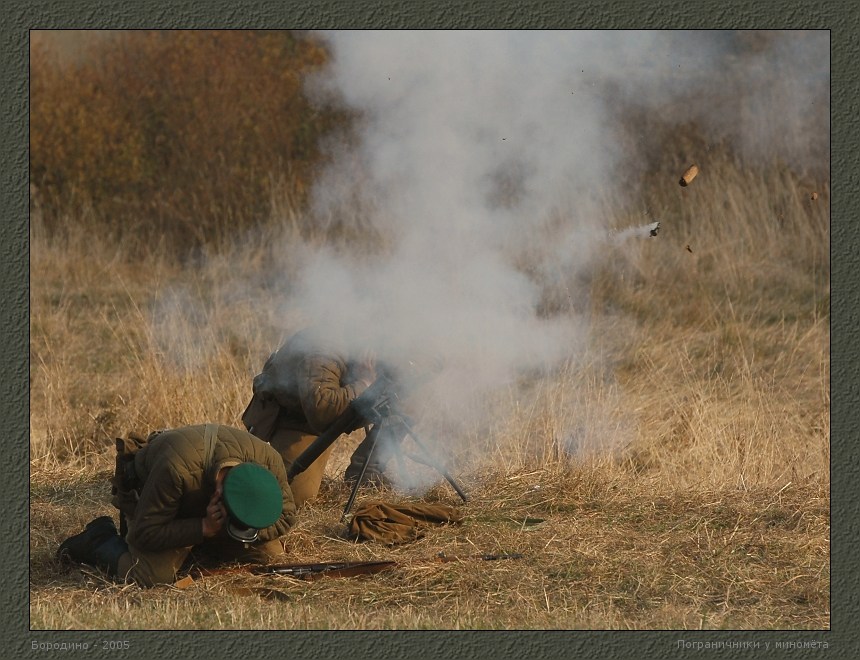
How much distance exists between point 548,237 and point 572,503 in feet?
8.02

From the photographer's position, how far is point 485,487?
8141 millimetres

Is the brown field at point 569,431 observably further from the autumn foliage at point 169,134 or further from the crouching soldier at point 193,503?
the autumn foliage at point 169,134

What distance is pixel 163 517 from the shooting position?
20.5 feet

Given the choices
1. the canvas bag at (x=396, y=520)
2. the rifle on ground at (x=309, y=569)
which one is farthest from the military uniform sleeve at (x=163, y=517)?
the canvas bag at (x=396, y=520)

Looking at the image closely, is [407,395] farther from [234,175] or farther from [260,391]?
[234,175]

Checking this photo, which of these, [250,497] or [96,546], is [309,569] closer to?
[250,497]

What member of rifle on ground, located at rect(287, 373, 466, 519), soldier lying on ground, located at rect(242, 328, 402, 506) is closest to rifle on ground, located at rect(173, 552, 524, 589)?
rifle on ground, located at rect(287, 373, 466, 519)

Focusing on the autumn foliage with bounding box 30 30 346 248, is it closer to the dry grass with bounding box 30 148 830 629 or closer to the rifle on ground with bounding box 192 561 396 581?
the dry grass with bounding box 30 148 830 629

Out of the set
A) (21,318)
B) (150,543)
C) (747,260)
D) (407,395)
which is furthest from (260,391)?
(747,260)

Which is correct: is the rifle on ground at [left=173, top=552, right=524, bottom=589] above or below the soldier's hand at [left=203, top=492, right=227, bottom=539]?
→ below

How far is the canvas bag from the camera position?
23.3 ft

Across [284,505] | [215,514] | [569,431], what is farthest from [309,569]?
[569,431]

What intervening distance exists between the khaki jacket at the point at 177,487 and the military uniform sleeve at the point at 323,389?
48.1 inches

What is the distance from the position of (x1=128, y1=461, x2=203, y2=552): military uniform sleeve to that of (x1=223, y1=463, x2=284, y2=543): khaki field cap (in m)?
0.23
